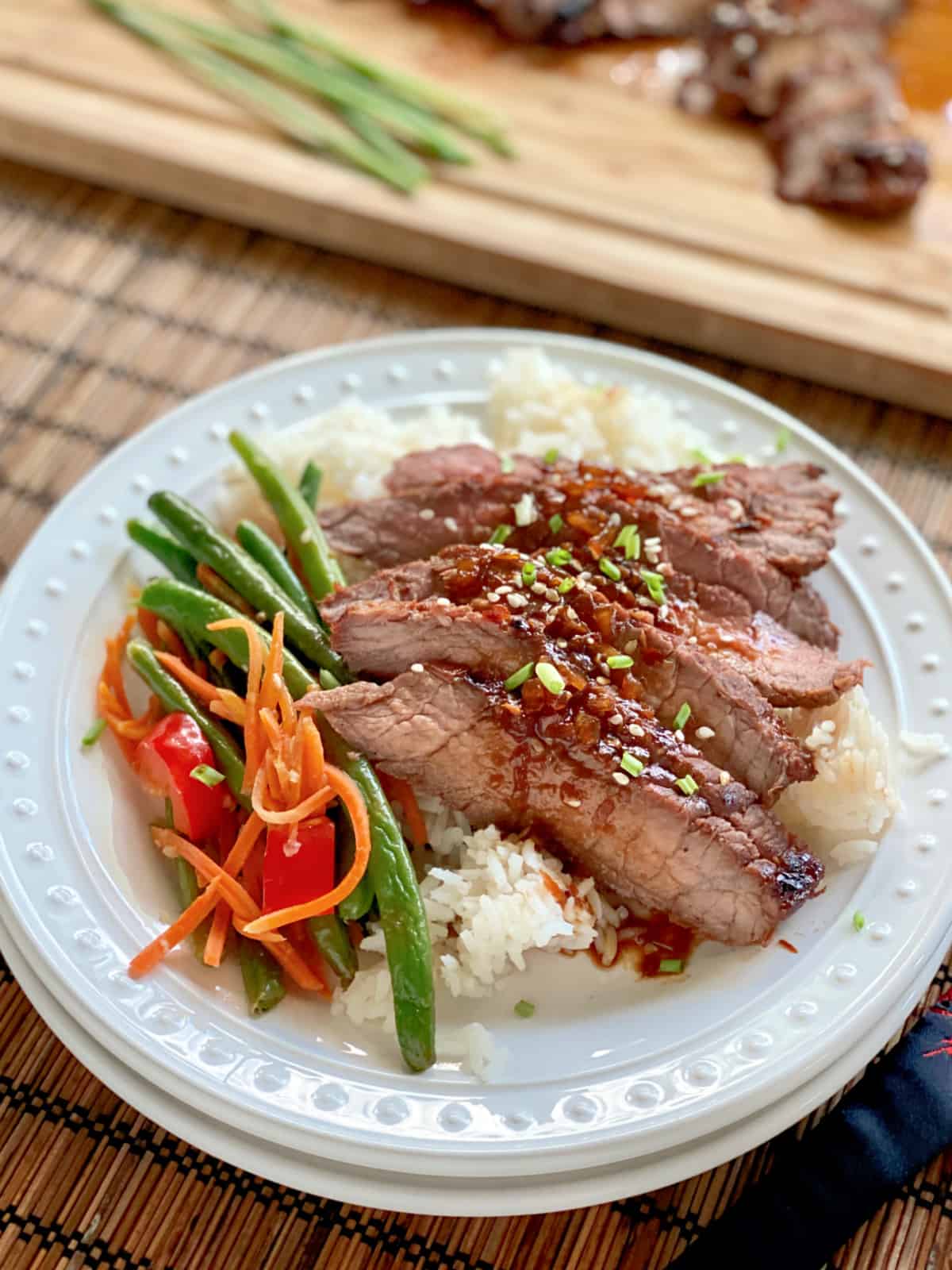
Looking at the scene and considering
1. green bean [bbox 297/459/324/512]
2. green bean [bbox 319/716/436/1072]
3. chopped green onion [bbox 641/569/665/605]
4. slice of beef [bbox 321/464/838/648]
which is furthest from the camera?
green bean [bbox 297/459/324/512]

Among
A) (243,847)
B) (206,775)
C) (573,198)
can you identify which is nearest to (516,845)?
(243,847)

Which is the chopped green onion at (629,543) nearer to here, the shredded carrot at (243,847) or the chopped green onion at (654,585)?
the chopped green onion at (654,585)

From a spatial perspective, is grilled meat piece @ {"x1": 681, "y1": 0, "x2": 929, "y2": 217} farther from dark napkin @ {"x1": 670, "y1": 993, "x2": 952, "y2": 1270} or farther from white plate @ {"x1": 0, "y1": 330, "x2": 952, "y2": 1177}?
dark napkin @ {"x1": 670, "y1": 993, "x2": 952, "y2": 1270}

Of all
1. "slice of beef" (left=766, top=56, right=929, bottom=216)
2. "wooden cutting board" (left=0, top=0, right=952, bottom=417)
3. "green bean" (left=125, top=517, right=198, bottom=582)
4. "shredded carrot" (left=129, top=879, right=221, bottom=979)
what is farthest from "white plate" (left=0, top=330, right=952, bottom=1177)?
"slice of beef" (left=766, top=56, right=929, bottom=216)

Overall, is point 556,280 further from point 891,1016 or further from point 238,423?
point 891,1016

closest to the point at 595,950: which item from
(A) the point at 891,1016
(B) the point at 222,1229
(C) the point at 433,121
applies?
(A) the point at 891,1016

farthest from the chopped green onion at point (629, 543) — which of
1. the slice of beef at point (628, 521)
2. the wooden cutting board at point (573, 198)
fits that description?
the wooden cutting board at point (573, 198)

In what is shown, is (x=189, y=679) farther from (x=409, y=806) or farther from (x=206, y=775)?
(x=409, y=806)
